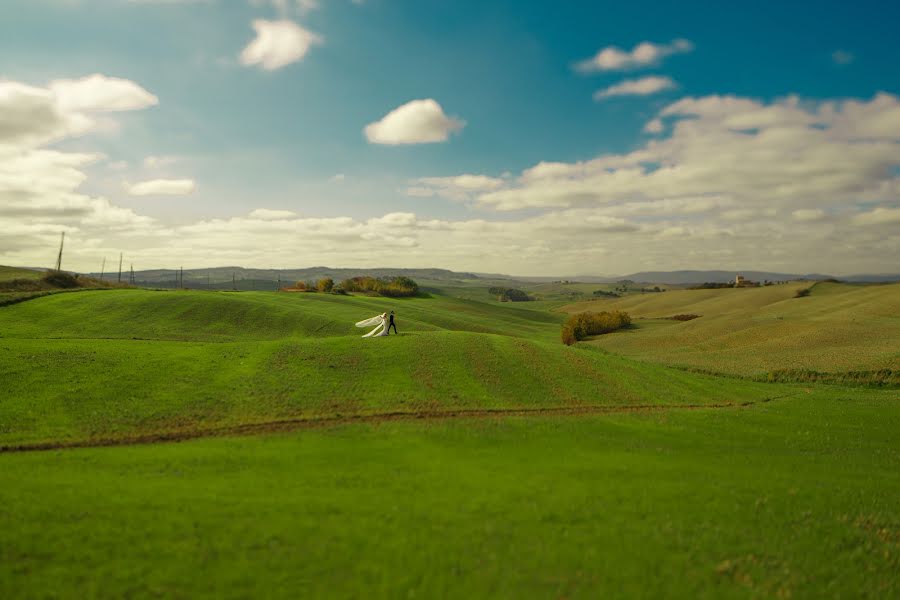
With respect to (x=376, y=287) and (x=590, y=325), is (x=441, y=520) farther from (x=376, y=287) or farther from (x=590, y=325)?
(x=376, y=287)

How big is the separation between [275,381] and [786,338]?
72.0m

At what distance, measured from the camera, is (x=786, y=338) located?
70438 mm

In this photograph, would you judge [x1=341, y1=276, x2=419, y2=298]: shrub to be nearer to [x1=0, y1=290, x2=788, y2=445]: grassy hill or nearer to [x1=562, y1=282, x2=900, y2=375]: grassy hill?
[x1=562, y1=282, x2=900, y2=375]: grassy hill

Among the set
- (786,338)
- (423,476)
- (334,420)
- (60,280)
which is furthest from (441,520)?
(60,280)

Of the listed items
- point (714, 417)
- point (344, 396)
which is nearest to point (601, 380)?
point (714, 417)

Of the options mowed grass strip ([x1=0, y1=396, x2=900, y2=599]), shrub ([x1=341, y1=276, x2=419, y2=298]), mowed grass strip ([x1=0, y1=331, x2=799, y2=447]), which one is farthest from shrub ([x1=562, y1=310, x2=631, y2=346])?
mowed grass strip ([x1=0, y1=396, x2=900, y2=599])

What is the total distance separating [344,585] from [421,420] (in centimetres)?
1600

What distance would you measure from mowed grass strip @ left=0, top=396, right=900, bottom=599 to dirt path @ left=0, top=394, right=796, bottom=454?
1294 millimetres

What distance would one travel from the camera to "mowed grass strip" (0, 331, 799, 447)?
86.8ft

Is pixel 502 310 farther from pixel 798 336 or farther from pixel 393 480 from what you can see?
pixel 393 480

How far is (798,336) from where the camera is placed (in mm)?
70000

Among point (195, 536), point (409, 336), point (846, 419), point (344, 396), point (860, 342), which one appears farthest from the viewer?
point (860, 342)

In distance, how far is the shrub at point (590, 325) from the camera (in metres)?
95.7

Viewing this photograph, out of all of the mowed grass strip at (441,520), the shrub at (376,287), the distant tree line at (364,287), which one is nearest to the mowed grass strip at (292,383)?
the mowed grass strip at (441,520)
